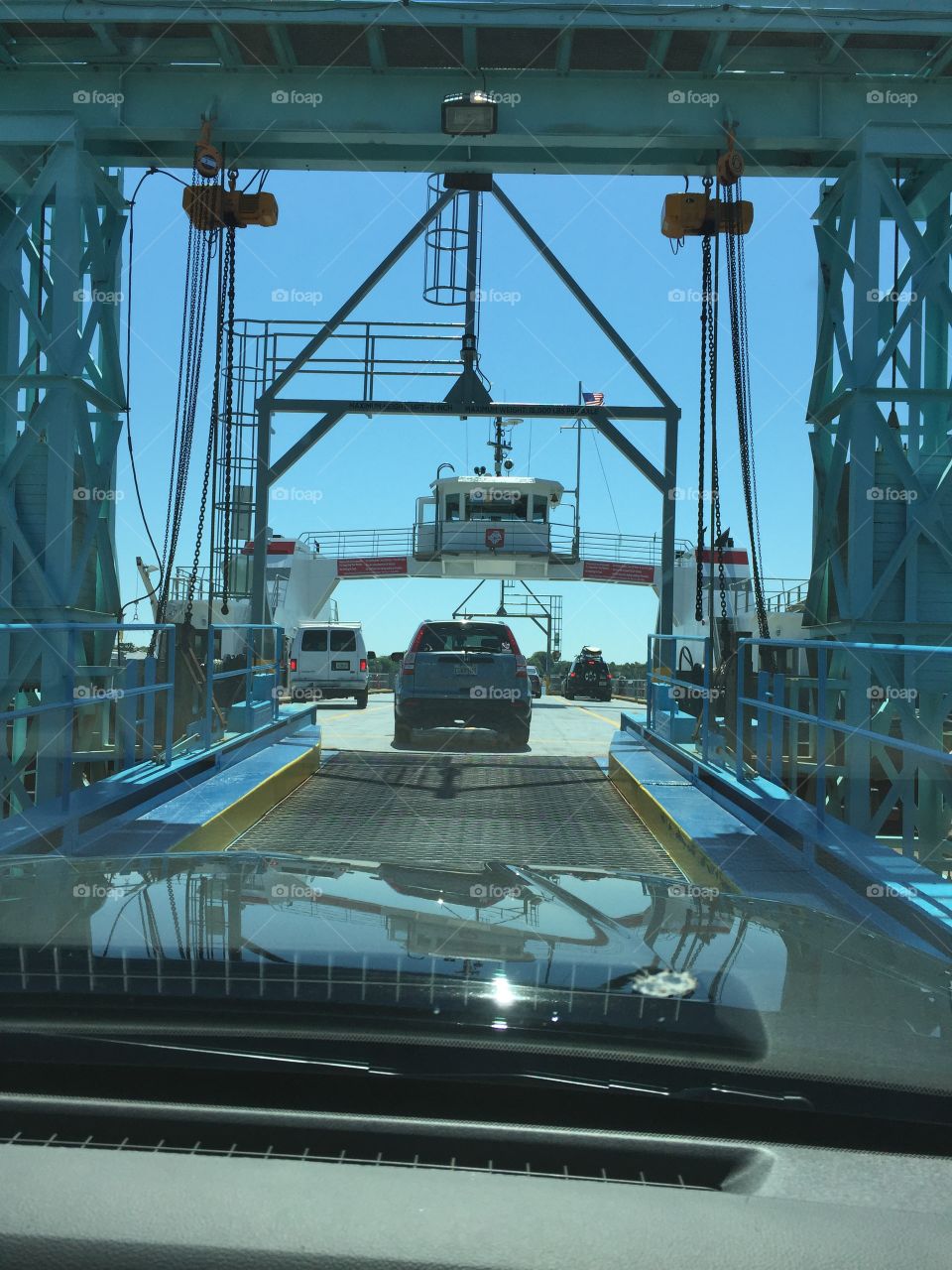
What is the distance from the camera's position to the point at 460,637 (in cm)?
1476

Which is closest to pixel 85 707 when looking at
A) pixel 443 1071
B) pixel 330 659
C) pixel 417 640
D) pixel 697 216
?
pixel 417 640

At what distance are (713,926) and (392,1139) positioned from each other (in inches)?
43.6

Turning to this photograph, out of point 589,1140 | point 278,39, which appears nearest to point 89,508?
point 278,39

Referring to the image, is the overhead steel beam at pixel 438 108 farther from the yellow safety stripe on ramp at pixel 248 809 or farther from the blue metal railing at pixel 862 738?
the yellow safety stripe on ramp at pixel 248 809

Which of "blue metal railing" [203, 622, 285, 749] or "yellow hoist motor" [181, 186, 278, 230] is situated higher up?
"yellow hoist motor" [181, 186, 278, 230]

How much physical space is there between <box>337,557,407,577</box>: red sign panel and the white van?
27.8ft

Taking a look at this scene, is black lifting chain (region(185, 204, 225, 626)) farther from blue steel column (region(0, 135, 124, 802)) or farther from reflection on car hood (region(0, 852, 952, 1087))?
reflection on car hood (region(0, 852, 952, 1087))

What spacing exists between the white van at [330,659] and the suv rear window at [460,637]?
13219 mm

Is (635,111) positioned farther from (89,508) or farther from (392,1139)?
(392,1139)

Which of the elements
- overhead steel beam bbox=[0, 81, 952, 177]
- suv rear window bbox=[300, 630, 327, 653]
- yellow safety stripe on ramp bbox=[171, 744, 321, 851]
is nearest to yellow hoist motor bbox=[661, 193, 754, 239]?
overhead steel beam bbox=[0, 81, 952, 177]

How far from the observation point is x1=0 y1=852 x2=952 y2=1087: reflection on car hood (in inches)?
82.4

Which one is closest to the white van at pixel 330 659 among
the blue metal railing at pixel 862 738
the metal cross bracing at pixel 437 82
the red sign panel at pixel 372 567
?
the red sign panel at pixel 372 567

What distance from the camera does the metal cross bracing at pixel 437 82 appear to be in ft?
30.8

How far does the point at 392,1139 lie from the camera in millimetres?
1771
